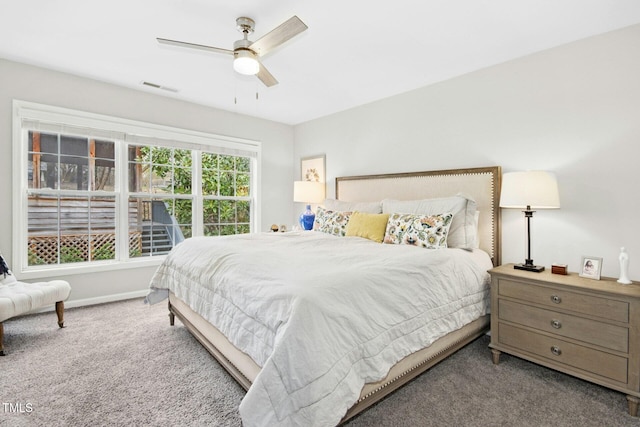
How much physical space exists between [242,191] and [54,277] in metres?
2.52

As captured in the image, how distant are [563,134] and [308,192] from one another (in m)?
3.00

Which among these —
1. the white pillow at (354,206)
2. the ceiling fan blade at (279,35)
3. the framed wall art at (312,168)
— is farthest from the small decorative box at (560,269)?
the framed wall art at (312,168)

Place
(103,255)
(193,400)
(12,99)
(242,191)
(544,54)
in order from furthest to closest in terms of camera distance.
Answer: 1. (242,191)
2. (103,255)
3. (12,99)
4. (544,54)
5. (193,400)

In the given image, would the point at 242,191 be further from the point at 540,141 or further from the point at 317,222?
the point at 540,141

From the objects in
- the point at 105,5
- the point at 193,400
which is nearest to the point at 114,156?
the point at 105,5

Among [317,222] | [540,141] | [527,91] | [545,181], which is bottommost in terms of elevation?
[317,222]

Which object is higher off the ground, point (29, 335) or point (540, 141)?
point (540, 141)

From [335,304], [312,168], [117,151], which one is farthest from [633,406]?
[117,151]

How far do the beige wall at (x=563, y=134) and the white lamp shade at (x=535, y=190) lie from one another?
359mm

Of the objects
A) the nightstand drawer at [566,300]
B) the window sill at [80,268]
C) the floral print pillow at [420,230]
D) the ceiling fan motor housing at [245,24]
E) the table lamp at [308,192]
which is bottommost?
the window sill at [80,268]

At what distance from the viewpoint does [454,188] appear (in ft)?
10.3

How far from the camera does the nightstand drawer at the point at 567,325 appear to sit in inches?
71.3

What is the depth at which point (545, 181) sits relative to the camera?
2285 millimetres

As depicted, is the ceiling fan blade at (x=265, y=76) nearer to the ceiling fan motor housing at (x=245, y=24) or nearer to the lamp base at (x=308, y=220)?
the ceiling fan motor housing at (x=245, y=24)
